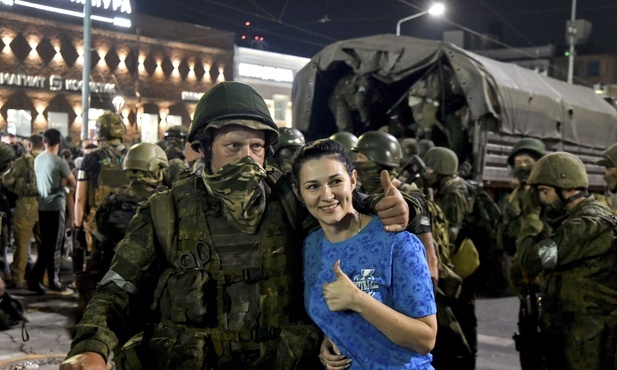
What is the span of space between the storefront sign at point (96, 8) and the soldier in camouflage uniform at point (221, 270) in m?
32.6

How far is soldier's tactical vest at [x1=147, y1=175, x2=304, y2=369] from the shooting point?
2494 mm

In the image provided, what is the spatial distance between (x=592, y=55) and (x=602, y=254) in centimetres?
6966

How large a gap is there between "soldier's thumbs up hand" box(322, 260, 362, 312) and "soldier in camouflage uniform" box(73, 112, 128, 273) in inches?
212

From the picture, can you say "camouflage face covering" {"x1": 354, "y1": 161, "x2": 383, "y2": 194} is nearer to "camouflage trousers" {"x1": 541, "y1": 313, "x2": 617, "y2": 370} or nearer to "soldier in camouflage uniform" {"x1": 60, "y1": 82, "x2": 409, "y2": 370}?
"camouflage trousers" {"x1": 541, "y1": 313, "x2": 617, "y2": 370}

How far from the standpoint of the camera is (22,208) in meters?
8.76

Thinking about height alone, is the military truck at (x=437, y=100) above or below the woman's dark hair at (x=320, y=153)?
above

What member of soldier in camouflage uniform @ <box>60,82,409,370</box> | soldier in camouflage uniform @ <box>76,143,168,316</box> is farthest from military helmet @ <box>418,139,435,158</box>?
soldier in camouflage uniform @ <box>60,82,409,370</box>

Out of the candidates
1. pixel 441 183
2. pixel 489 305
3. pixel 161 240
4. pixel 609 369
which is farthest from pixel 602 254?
pixel 489 305

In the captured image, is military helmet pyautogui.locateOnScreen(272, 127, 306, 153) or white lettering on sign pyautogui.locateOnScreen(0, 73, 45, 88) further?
white lettering on sign pyautogui.locateOnScreen(0, 73, 45, 88)

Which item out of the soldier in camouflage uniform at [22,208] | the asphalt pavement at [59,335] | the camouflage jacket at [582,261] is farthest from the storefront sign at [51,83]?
the camouflage jacket at [582,261]

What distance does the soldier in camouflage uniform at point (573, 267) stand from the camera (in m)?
3.98

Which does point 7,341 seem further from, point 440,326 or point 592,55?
point 592,55

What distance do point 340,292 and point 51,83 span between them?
119ft

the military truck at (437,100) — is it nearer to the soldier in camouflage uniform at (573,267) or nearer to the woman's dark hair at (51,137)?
the woman's dark hair at (51,137)
